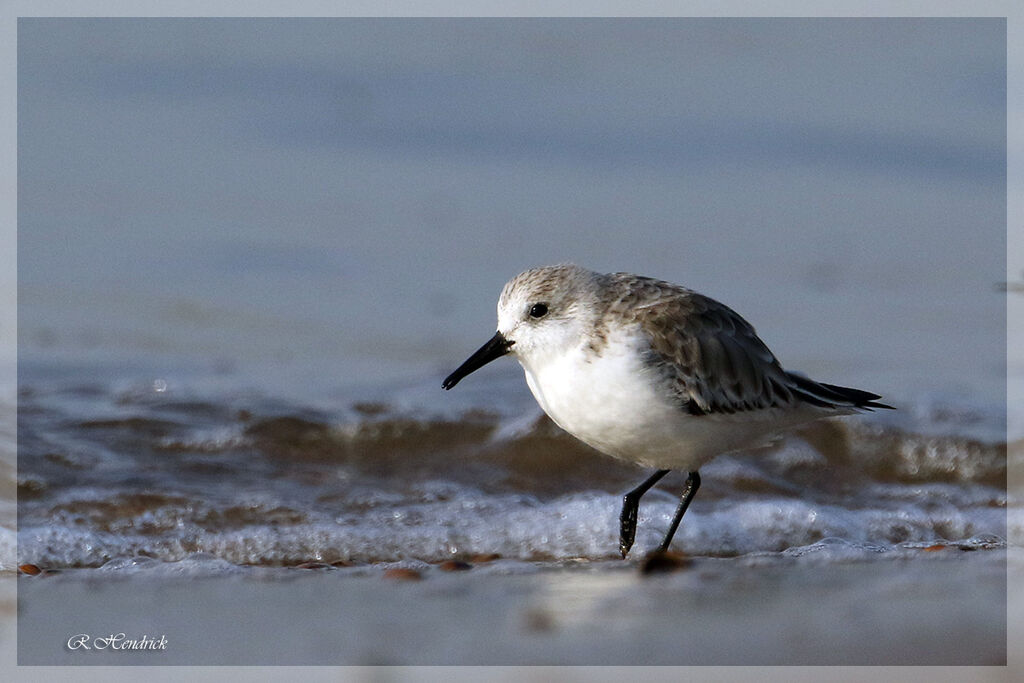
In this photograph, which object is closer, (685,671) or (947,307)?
(685,671)

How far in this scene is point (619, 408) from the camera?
503cm

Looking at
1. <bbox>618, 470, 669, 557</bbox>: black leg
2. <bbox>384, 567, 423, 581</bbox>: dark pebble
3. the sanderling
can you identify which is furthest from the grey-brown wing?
<bbox>384, 567, 423, 581</bbox>: dark pebble

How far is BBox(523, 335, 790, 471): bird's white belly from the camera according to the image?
5.03 m

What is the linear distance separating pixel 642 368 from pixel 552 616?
1258 millimetres

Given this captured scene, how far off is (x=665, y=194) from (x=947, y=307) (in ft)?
8.33

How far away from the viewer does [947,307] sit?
375 inches

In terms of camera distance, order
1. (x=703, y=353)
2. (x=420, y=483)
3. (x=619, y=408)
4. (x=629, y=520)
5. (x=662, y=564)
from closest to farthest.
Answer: (x=662, y=564) → (x=619, y=408) → (x=703, y=353) → (x=629, y=520) → (x=420, y=483)

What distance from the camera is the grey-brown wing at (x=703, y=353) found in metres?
5.16

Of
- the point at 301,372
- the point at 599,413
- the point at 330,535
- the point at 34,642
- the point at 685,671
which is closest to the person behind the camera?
the point at 685,671

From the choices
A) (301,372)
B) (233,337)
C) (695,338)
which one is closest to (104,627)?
(695,338)

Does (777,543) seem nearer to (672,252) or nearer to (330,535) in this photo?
(330,535)
